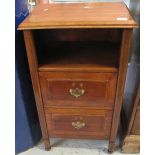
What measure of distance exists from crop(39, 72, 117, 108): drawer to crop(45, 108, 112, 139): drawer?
2.3 inches

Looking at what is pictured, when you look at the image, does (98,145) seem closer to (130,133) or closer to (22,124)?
(130,133)

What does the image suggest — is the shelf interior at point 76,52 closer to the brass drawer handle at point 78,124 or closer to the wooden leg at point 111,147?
the brass drawer handle at point 78,124

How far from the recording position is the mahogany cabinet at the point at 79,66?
881mm

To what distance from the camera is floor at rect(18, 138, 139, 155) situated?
1.32m

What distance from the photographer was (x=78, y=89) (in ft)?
3.42

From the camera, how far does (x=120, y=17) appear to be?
2.91 feet

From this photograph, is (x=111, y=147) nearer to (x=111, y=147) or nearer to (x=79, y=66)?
(x=111, y=147)

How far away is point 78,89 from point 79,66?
13cm

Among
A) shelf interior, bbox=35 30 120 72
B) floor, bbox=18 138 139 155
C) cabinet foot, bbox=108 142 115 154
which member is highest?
shelf interior, bbox=35 30 120 72

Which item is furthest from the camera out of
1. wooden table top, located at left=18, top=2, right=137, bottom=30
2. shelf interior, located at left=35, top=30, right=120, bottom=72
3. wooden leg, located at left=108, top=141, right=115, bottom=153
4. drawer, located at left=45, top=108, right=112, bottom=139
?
wooden leg, located at left=108, top=141, right=115, bottom=153

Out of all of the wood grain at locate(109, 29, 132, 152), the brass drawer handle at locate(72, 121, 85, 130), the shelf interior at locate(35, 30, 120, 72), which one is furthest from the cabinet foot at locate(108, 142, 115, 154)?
the shelf interior at locate(35, 30, 120, 72)

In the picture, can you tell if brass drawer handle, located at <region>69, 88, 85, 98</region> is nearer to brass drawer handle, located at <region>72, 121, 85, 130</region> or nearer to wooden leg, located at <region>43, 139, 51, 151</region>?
brass drawer handle, located at <region>72, 121, 85, 130</region>

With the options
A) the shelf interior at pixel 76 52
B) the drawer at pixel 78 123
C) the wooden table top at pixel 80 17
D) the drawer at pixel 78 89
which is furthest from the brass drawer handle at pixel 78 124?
the wooden table top at pixel 80 17

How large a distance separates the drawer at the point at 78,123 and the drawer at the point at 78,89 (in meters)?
0.06
